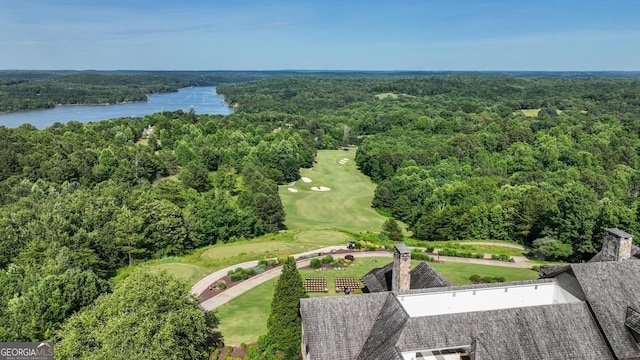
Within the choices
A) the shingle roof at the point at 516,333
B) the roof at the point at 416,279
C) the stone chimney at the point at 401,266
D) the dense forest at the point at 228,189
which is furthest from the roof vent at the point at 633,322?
the dense forest at the point at 228,189

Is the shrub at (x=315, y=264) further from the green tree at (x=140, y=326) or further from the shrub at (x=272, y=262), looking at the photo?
the green tree at (x=140, y=326)

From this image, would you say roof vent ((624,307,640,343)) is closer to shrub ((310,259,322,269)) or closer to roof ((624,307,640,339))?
roof ((624,307,640,339))

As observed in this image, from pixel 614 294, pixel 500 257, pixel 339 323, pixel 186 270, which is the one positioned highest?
pixel 614 294

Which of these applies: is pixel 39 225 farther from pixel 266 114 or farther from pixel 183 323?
pixel 266 114

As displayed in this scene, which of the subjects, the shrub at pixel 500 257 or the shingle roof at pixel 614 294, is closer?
the shingle roof at pixel 614 294

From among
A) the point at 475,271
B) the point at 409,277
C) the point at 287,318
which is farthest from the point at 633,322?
the point at 475,271

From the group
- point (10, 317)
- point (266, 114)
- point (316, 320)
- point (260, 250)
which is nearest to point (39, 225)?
point (10, 317)

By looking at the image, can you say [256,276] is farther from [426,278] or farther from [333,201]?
[333,201]

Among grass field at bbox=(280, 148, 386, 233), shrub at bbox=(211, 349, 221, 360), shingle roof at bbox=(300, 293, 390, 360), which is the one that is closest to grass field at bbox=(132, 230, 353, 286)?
shrub at bbox=(211, 349, 221, 360)
